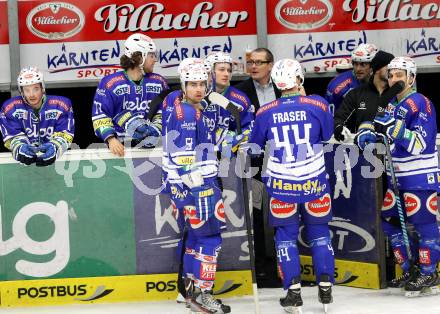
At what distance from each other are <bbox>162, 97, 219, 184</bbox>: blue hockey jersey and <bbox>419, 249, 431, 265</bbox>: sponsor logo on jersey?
5.39ft

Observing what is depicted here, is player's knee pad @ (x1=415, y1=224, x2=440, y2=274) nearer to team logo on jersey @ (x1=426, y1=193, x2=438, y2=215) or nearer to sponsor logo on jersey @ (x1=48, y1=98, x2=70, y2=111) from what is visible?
team logo on jersey @ (x1=426, y1=193, x2=438, y2=215)

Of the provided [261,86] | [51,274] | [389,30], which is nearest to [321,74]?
[389,30]

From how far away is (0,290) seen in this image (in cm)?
901

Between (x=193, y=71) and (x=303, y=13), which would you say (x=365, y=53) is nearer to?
(x=303, y=13)

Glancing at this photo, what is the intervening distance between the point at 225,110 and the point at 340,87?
4.20 ft

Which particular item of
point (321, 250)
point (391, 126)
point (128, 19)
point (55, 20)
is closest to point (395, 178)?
point (391, 126)

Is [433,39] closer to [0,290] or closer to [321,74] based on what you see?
[321,74]

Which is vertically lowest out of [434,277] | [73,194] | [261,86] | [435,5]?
[434,277]

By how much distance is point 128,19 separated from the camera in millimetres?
10977

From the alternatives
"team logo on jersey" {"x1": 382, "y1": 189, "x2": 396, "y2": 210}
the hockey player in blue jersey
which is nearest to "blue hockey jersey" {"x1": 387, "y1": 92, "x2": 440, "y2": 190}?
the hockey player in blue jersey

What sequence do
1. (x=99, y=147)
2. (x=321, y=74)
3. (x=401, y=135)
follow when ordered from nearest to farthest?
1. (x=401, y=135)
2. (x=99, y=147)
3. (x=321, y=74)

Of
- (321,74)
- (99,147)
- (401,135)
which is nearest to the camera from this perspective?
(401,135)

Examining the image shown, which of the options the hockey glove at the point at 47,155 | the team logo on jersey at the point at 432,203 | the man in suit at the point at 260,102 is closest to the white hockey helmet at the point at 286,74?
the man in suit at the point at 260,102

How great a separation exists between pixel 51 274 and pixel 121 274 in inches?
20.1
